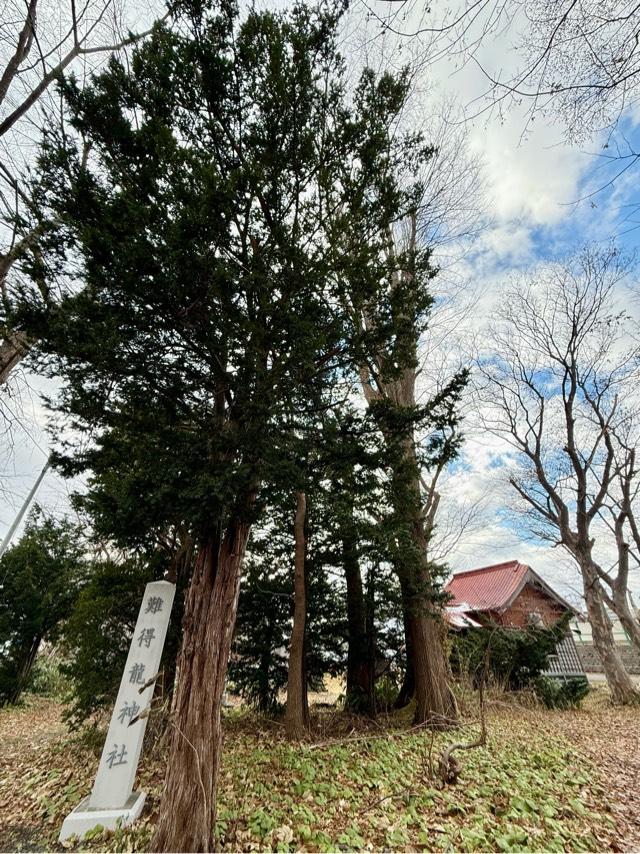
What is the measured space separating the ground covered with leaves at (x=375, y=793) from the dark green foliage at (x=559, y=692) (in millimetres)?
4264

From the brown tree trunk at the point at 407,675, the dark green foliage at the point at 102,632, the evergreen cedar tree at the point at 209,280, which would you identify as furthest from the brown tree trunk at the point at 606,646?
the dark green foliage at the point at 102,632

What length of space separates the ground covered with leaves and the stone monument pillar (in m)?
0.18

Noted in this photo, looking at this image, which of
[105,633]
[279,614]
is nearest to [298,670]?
[279,614]

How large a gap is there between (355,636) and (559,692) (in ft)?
24.3

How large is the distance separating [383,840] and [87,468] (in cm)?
484

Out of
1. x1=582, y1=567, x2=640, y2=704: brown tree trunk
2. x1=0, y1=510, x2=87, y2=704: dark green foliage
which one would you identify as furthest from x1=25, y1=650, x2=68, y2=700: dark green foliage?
x1=582, y1=567, x2=640, y2=704: brown tree trunk

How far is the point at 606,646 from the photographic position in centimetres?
1111

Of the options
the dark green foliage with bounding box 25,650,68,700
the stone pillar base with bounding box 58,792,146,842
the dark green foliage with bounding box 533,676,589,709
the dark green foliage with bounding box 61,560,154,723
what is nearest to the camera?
the stone pillar base with bounding box 58,792,146,842

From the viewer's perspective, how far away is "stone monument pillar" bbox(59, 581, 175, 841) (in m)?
3.69

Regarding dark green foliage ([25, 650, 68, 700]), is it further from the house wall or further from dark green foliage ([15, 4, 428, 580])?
the house wall

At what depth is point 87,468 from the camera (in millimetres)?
4484

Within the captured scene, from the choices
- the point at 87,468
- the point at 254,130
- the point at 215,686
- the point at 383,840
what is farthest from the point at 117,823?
the point at 254,130

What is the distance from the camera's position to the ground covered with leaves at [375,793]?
11.1 ft

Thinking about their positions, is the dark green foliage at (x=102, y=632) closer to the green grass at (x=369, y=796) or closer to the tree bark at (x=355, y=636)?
the green grass at (x=369, y=796)
